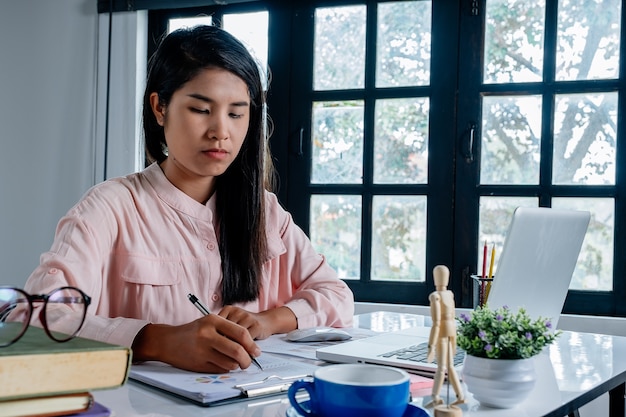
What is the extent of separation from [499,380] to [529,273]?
0.44m

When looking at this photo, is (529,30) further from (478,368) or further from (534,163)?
(478,368)

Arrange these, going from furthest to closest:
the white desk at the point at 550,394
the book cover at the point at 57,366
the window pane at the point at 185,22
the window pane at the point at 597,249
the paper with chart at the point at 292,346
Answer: the window pane at the point at 185,22 → the window pane at the point at 597,249 → the paper with chart at the point at 292,346 → the white desk at the point at 550,394 → the book cover at the point at 57,366

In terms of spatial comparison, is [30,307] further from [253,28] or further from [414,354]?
[253,28]

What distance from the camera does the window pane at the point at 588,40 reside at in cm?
229

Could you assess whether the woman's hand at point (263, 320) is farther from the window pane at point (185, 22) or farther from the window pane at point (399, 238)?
the window pane at point (185, 22)

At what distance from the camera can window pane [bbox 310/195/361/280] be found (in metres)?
2.58

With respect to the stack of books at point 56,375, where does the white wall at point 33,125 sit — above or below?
above

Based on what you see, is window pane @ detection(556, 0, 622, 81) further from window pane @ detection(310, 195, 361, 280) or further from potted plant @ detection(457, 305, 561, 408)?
potted plant @ detection(457, 305, 561, 408)

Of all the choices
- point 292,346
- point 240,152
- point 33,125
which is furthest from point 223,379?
point 33,125

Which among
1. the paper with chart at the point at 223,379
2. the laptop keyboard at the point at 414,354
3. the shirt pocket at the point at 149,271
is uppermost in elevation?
the shirt pocket at the point at 149,271

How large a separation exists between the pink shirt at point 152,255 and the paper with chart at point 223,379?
0.34 metres

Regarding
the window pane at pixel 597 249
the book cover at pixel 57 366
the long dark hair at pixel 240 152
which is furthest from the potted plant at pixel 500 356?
the window pane at pixel 597 249

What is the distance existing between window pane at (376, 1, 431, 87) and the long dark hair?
3.42 feet

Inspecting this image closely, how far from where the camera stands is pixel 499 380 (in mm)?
838
